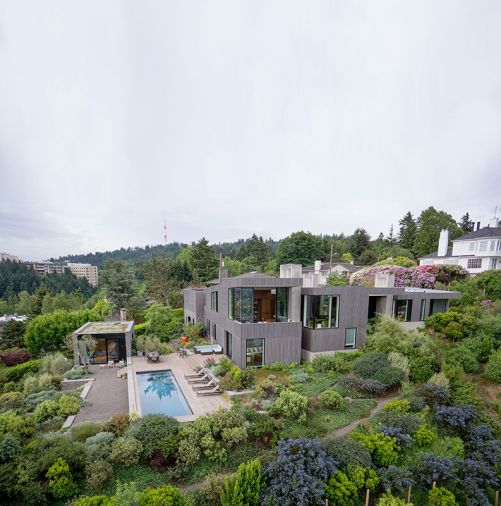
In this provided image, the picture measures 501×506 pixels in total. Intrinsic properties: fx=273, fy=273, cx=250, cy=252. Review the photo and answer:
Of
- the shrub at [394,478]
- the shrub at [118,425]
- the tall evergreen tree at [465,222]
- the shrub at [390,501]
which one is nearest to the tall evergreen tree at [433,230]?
the tall evergreen tree at [465,222]

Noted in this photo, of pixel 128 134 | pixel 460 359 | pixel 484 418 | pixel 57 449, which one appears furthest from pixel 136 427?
pixel 128 134

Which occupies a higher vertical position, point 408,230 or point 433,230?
point 433,230

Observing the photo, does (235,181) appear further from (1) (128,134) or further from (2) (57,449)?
(2) (57,449)

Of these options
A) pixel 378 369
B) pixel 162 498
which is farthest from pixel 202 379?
pixel 378 369

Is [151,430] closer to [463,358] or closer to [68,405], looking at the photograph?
[68,405]

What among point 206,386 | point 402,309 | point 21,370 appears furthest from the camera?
point 402,309

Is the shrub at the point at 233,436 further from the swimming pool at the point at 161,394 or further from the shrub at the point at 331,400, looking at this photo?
the shrub at the point at 331,400

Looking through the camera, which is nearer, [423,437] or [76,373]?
[423,437]
